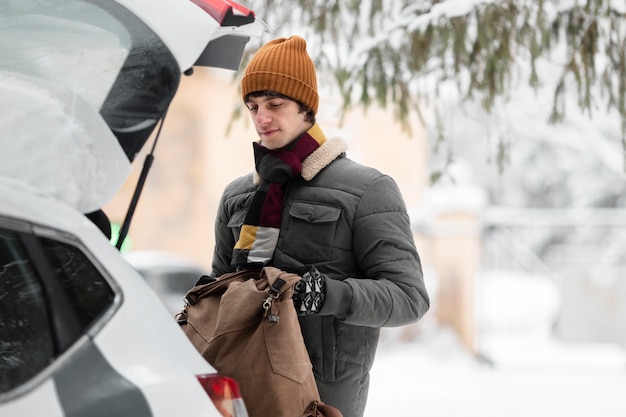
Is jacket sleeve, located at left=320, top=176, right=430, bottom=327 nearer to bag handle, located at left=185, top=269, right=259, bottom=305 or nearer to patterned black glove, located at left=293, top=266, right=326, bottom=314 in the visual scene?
patterned black glove, located at left=293, top=266, right=326, bottom=314

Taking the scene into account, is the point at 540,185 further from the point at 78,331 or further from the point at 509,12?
the point at 78,331

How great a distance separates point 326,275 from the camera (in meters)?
2.42

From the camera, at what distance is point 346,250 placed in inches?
98.1

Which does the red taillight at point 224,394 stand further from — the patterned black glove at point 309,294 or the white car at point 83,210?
the patterned black glove at point 309,294

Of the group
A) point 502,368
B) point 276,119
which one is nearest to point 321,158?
point 276,119

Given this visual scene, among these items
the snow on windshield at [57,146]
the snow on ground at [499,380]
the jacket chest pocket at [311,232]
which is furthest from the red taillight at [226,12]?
the snow on ground at [499,380]

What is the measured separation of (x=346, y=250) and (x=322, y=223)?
0.10m

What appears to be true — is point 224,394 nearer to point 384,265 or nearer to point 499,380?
point 384,265

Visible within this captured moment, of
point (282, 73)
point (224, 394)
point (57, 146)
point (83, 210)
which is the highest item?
point (282, 73)

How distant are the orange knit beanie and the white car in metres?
0.40

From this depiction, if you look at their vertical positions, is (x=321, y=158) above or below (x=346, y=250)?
above

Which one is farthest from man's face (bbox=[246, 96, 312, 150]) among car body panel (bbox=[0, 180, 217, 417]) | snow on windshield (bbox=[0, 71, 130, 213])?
car body panel (bbox=[0, 180, 217, 417])

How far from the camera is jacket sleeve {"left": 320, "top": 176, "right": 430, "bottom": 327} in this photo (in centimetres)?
233

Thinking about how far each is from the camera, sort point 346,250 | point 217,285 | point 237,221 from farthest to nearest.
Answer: point 237,221 < point 346,250 < point 217,285
